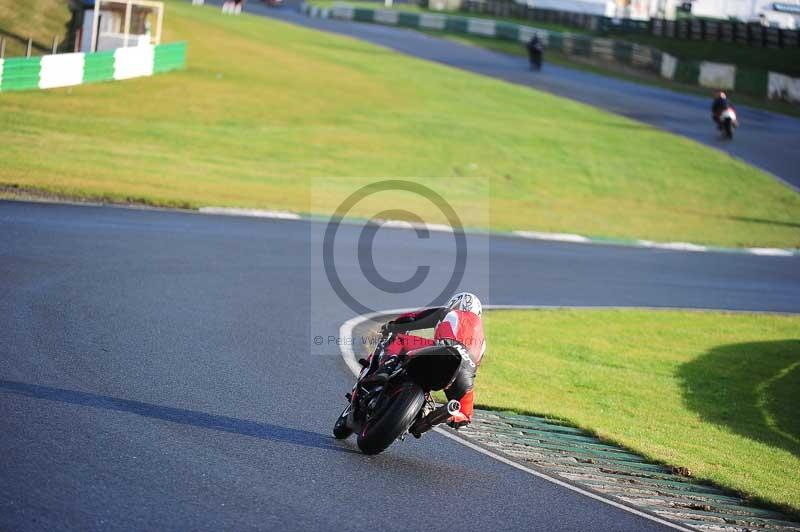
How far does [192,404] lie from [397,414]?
7.22 feet

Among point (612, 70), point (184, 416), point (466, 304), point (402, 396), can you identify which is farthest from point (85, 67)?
point (612, 70)

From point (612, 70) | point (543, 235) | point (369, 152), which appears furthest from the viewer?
point (612, 70)

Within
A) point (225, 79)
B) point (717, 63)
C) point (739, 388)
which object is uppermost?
point (717, 63)

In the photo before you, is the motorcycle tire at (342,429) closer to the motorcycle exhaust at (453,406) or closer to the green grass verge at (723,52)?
the motorcycle exhaust at (453,406)

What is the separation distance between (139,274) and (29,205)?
5.08m

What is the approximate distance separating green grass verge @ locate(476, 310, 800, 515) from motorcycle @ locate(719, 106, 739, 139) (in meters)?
21.8

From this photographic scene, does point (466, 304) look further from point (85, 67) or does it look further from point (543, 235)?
point (85, 67)

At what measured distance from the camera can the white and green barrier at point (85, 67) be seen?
101ft

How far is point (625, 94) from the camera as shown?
49062 mm

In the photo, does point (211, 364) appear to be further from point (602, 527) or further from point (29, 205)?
point (29, 205)

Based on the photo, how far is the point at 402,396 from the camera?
7.96 m

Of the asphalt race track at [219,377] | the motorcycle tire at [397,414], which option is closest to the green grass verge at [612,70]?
the asphalt race track at [219,377]

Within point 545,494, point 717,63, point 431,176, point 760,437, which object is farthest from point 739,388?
point 717,63

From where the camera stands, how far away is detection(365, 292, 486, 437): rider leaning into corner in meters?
8.16
